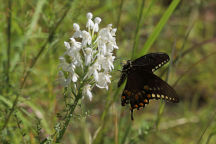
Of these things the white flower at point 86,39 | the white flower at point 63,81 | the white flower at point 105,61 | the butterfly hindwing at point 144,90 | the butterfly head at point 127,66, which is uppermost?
the white flower at point 86,39

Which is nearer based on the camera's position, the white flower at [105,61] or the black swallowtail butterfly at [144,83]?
the white flower at [105,61]

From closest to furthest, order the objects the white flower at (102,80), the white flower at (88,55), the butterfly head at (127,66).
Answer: the white flower at (88,55), the white flower at (102,80), the butterfly head at (127,66)

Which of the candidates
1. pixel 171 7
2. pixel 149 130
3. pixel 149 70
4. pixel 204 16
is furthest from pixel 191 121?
pixel 204 16

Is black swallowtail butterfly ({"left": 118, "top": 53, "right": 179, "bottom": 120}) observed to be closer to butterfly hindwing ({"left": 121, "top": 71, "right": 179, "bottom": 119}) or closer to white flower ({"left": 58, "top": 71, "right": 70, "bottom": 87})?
butterfly hindwing ({"left": 121, "top": 71, "right": 179, "bottom": 119})

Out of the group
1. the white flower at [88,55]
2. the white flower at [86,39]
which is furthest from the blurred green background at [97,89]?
the white flower at [86,39]

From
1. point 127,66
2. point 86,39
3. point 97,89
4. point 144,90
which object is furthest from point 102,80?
point 97,89

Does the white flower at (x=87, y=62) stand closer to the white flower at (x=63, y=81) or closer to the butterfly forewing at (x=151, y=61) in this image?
the white flower at (x=63, y=81)
